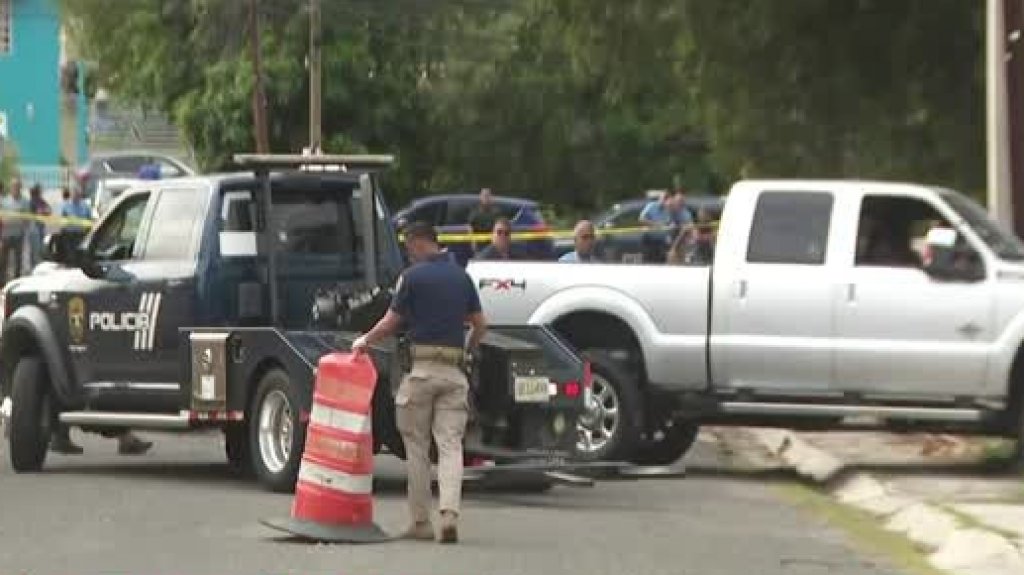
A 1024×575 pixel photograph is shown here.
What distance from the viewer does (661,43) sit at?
22.5 m

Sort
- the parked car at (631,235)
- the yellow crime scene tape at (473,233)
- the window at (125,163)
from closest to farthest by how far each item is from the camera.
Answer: the yellow crime scene tape at (473,233)
the parked car at (631,235)
the window at (125,163)

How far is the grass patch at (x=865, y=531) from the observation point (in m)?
12.2

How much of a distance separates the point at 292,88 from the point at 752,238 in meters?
26.1

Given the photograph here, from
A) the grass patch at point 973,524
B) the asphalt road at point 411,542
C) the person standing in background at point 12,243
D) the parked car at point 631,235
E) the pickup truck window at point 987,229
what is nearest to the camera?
the asphalt road at point 411,542

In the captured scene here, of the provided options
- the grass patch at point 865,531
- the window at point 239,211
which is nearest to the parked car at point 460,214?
the window at point 239,211

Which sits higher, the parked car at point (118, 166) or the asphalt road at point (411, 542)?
the parked car at point (118, 166)

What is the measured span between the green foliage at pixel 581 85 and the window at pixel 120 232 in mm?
7121

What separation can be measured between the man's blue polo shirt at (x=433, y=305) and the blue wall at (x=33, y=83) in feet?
174

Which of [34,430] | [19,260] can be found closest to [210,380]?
[34,430]

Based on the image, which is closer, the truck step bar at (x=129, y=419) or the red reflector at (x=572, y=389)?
the red reflector at (x=572, y=389)

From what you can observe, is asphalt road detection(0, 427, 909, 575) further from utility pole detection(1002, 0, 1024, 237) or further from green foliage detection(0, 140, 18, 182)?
green foliage detection(0, 140, 18, 182)

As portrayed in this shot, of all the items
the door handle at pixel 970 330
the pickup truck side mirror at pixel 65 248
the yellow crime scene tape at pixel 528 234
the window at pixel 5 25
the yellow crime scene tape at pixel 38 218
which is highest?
the window at pixel 5 25

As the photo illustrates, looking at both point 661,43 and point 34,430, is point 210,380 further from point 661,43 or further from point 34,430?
point 661,43

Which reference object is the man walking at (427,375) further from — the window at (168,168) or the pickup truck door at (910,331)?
the window at (168,168)
